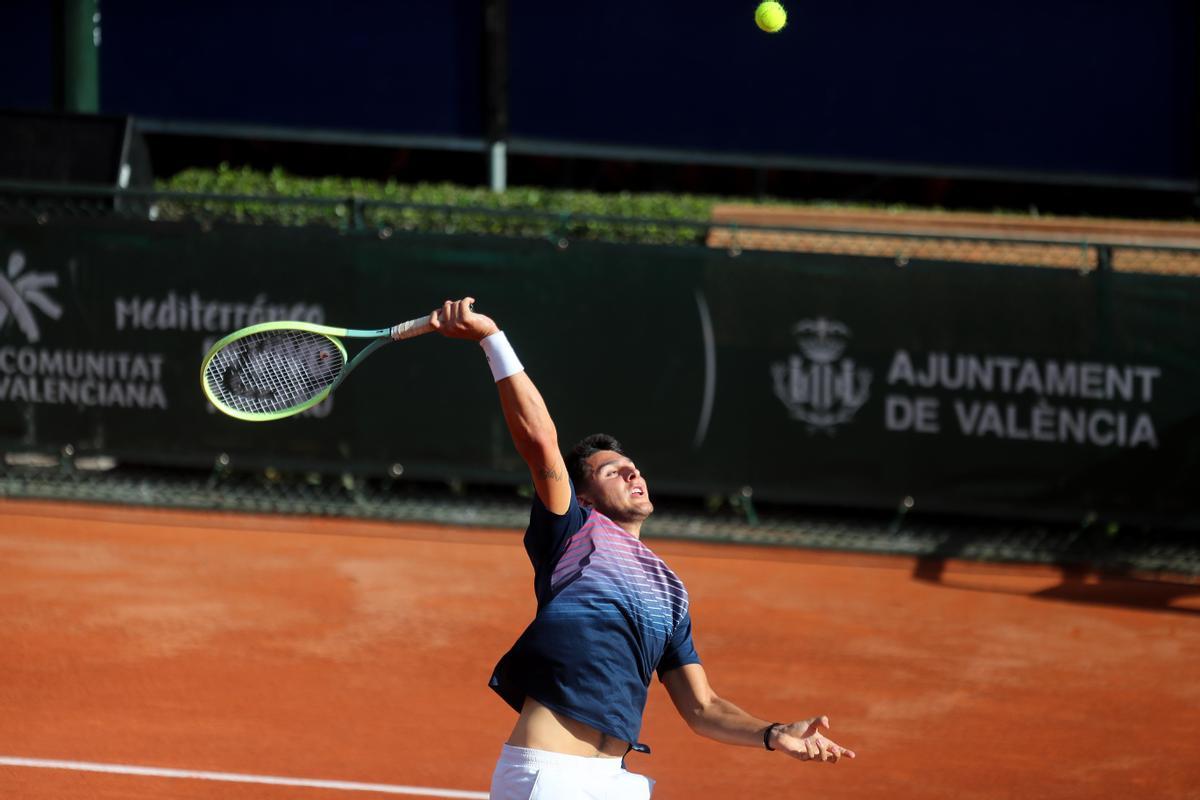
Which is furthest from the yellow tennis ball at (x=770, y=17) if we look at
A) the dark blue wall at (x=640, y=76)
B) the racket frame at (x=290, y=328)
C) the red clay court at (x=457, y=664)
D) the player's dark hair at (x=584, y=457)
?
the dark blue wall at (x=640, y=76)

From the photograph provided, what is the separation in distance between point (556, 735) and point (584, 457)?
0.79 m

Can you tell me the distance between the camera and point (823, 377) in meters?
10.5

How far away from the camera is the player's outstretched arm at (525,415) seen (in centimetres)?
395

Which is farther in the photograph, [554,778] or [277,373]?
[277,373]

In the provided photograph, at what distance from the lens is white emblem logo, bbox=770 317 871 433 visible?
34.5ft

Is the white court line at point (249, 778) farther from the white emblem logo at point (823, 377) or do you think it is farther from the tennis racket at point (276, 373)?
the white emblem logo at point (823, 377)

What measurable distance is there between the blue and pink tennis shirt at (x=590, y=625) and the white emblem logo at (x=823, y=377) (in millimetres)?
6496

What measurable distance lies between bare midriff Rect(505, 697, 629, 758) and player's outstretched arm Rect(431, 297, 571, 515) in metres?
0.53

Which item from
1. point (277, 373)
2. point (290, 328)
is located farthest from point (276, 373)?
point (290, 328)

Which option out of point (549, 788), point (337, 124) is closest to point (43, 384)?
point (337, 124)

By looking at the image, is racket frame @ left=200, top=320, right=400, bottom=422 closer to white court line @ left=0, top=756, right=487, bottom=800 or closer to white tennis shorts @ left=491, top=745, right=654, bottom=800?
white tennis shorts @ left=491, top=745, right=654, bottom=800

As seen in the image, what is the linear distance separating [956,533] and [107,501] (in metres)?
6.14

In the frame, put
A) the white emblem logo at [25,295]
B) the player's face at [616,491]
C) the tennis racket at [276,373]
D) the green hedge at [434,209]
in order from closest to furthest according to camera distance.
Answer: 1. the player's face at [616,491]
2. the tennis racket at [276,373]
3. the green hedge at [434,209]
4. the white emblem logo at [25,295]

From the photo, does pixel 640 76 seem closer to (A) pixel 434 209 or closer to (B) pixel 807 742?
(A) pixel 434 209
